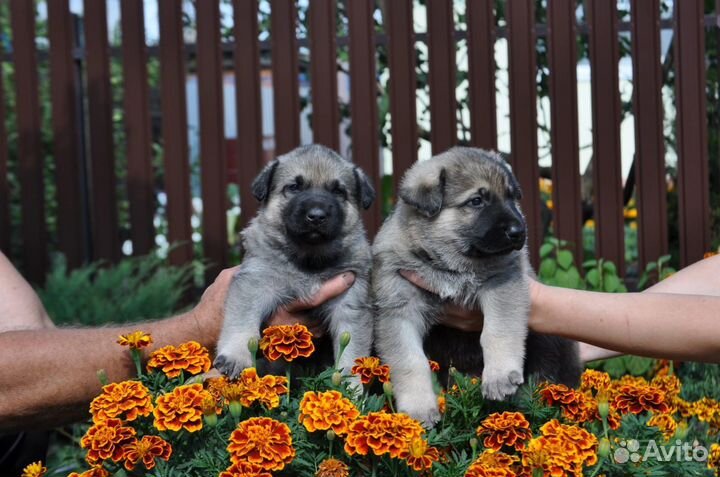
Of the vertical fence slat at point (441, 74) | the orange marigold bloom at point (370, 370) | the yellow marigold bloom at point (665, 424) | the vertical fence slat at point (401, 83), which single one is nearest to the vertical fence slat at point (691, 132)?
the vertical fence slat at point (441, 74)

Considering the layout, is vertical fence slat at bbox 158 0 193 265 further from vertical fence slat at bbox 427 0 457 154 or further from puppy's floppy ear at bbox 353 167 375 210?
puppy's floppy ear at bbox 353 167 375 210

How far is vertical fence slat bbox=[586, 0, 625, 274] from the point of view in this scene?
562 cm

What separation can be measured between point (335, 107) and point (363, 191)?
260 centimetres

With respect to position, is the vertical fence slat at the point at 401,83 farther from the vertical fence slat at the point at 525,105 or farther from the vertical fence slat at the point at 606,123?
the vertical fence slat at the point at 606,123

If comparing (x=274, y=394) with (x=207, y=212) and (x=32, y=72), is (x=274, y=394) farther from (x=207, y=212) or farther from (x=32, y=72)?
(x=32, y=72)

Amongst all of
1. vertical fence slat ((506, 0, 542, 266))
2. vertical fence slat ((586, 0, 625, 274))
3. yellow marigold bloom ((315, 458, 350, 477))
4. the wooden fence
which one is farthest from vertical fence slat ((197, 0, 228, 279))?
yellow marigold bloom ((315, 458, 350, 477))

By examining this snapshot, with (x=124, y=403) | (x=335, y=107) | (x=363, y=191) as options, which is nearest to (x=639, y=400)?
(x=363, y=191)

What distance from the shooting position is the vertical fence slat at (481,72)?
5652 millimetres

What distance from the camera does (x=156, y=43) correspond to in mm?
6184

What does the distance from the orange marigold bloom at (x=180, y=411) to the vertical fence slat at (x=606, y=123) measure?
4.03m

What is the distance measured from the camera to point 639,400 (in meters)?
2.51

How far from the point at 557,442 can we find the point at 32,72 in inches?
203

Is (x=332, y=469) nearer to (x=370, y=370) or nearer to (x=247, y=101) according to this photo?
(x=370, y=370)

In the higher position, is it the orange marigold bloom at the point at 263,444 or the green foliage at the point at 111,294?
the orange marigold bloom at the point at 263,444
